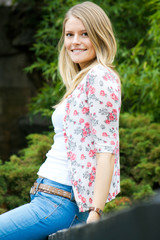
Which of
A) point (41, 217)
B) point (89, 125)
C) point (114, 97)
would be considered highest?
point (114, 97)

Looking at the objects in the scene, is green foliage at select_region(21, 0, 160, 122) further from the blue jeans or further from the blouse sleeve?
the blue jeans

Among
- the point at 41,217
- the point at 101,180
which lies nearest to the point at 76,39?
the point at 101,180

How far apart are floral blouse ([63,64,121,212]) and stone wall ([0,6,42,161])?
501 centimetres

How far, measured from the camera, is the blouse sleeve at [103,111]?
4.52 ft

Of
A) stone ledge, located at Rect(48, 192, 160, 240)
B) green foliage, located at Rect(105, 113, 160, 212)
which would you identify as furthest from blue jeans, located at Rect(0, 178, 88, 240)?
green foliage, located at Rect(105, 113, 160, 212)

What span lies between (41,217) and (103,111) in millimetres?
429

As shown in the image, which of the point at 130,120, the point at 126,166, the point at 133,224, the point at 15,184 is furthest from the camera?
the point at 130,120

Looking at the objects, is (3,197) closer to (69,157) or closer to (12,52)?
(69,157)

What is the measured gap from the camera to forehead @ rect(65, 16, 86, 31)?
1591mm

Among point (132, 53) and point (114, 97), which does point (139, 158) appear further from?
point (114, 97)

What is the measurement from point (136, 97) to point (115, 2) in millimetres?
1554

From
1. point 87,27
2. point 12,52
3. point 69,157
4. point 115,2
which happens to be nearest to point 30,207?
point 69,157

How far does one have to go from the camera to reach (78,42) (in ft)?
5.30

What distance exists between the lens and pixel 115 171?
153cm
